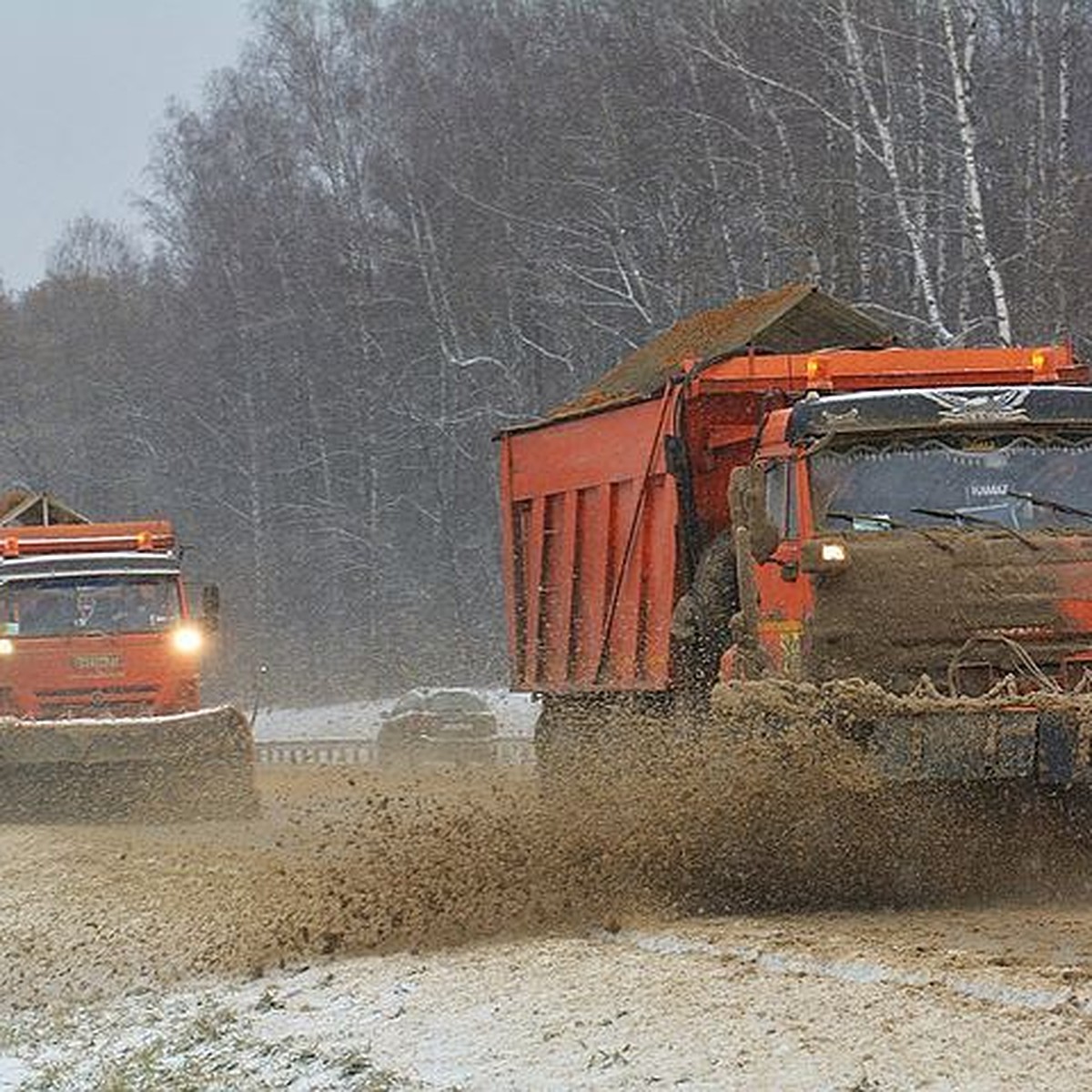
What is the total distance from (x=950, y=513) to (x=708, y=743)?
1518 millimetres

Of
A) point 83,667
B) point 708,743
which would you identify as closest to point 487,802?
point 708,743

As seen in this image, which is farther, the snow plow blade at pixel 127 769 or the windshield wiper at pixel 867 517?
the snow plow blade at pixel 127 769

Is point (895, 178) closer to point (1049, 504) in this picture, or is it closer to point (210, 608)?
point (210, 608)

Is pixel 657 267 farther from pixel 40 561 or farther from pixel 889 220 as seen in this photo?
pixel 40 561

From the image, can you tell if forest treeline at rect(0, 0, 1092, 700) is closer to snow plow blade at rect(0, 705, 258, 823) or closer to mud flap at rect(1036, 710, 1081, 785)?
snow plow blade at rect(0, 705, 258, 823)

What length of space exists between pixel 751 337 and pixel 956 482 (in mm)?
4011

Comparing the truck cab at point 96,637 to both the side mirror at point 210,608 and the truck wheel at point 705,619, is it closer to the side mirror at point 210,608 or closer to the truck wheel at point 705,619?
the side mirror at point 210,608

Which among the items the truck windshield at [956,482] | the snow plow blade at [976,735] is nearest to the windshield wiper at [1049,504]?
the truck windshield at [956,482]

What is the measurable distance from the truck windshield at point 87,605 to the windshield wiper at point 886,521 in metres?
10.5

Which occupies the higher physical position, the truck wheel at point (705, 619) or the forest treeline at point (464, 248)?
the forest treeline at point (464, 248)

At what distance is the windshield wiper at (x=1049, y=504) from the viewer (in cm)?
1104

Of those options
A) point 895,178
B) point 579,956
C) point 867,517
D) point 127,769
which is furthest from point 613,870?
point 895,178

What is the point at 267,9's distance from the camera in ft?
175

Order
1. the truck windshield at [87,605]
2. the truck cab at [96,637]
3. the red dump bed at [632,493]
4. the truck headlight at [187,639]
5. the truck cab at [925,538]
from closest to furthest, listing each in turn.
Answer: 1. the truck cab at [925,538]
2. the red dump bed at [632,493]
3. the truck cab at [96,637]
4. the truck windshield at [87,605]
5. the truck headlight at [187,639]
